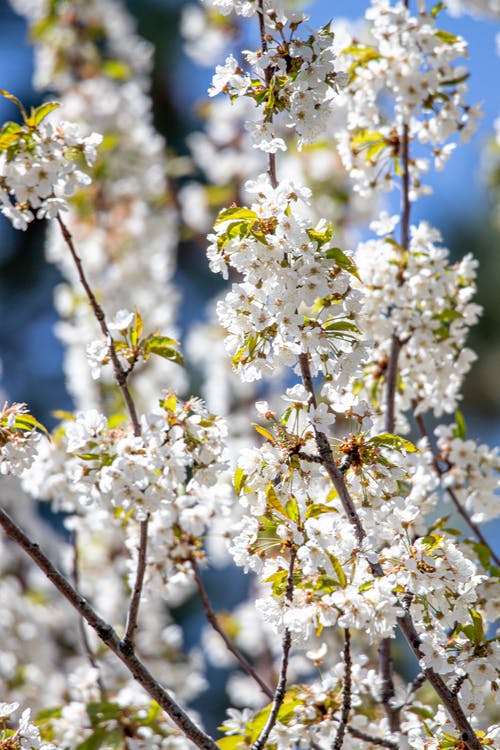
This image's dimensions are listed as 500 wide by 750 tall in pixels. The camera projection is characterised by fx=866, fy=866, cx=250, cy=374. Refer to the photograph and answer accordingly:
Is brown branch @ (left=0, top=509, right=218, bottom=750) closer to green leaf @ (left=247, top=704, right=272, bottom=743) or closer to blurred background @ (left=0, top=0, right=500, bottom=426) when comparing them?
green leaf @ (left=247, top=704, right=272, bottom=743)

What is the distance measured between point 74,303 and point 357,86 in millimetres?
2873

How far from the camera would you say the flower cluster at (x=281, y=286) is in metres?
1.83

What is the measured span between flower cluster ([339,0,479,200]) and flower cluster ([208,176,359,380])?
1.01m

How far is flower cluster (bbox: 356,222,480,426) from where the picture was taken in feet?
8.72

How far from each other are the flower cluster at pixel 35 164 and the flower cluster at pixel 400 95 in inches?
42.0

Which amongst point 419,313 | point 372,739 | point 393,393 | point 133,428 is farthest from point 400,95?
point 372,739

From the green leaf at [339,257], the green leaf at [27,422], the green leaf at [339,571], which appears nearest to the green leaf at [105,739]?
the green leaf at [27,422]

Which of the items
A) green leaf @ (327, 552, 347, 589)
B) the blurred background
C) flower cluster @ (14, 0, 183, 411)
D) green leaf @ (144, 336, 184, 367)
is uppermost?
the blurred background

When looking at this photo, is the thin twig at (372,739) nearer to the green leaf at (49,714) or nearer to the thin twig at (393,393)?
the thin twig at (393,393)

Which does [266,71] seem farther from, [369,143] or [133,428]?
[369,143]

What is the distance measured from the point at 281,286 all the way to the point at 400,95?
3.88 feet

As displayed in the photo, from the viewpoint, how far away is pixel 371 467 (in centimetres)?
188

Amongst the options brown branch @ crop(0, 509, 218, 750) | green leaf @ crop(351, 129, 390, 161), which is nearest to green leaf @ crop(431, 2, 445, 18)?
green leaf @ crop(351, 129, 390, 161)

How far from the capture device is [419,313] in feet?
8.95
